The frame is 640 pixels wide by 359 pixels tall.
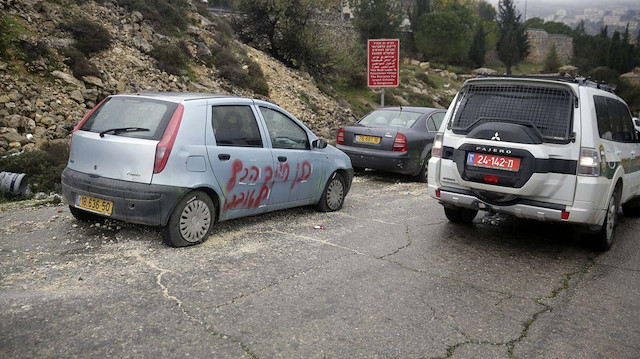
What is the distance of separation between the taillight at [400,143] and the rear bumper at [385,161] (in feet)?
0.27

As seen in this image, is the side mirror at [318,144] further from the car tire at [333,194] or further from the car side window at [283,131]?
the car tire at [333,194]

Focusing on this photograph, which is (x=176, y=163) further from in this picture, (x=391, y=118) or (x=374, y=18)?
(x=374, y=18)

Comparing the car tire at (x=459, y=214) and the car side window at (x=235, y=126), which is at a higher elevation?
the car side window at (x=235, y=126)

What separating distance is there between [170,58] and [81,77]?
3901 mm

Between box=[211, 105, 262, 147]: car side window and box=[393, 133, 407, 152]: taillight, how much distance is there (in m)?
4.49

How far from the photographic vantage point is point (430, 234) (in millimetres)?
6715

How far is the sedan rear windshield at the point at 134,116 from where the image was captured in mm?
5465

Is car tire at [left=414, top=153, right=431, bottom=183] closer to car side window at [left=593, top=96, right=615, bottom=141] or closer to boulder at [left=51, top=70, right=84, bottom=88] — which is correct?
car side window at [left=593, top=96, right=615, bottom=141]

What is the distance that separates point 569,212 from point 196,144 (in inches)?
155

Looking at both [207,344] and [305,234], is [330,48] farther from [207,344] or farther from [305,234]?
[207,344]

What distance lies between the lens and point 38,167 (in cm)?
929

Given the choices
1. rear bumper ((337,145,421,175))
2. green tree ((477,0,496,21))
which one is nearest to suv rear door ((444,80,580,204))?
rear bumper ((337,145,421,175))

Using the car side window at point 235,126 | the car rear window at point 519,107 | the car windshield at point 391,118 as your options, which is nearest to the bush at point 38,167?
the car side window at point 235,126

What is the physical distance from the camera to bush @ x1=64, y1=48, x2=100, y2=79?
1392 cm
